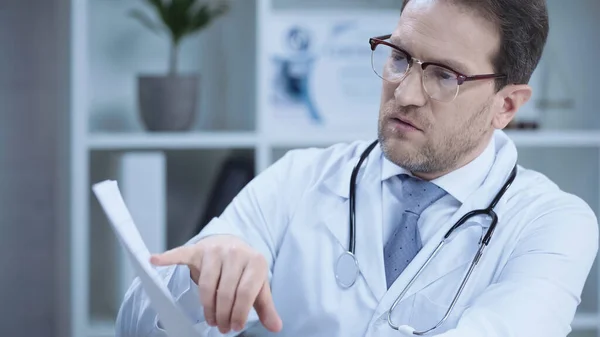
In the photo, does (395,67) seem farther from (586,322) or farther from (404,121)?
(586,322)

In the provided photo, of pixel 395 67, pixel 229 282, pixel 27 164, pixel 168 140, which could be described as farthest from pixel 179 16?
pixel 229 282

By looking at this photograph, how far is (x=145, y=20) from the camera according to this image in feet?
7.32

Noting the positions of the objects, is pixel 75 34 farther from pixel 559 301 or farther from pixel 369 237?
pixel 559 301

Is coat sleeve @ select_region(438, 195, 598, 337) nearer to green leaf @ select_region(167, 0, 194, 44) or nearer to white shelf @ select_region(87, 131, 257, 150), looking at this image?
white shelf @ select_region(87, 131, 257, 150)

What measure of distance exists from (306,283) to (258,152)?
0.83 metres

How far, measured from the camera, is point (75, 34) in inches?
80.7

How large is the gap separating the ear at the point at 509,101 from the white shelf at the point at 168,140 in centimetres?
87

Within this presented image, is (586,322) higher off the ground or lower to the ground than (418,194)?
lower

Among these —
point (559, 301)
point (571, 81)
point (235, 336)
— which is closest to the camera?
point (559, 301)

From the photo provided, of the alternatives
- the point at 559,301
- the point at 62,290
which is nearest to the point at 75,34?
the point at 62,290

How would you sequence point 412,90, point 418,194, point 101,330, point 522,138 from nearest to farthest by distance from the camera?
point 412,90
point 418,194
point 101,330
point 522,138

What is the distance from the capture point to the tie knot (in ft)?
4.59

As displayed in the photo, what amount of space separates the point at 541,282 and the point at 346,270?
1.09 feet

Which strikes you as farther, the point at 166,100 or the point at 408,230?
the point at 166,100
